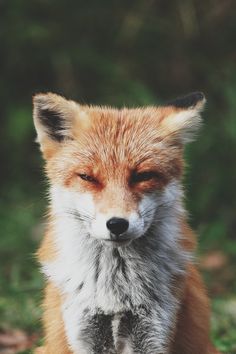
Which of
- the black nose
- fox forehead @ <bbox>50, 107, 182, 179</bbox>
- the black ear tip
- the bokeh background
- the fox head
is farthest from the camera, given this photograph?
the bokeh background

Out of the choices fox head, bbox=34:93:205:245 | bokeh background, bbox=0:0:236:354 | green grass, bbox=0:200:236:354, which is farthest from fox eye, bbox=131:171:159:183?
bokeh background, bbox=0:0:236:354

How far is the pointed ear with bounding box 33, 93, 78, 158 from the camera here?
18.8 feet

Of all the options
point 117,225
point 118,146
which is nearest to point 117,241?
point 117,225

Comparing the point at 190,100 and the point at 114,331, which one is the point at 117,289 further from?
the point at 190,100

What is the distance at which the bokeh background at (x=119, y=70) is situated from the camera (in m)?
11.0

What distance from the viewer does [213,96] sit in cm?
1238

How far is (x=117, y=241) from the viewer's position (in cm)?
520

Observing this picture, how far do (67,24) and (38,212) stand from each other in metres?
3.55

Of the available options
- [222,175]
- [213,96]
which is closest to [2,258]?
[222,175]

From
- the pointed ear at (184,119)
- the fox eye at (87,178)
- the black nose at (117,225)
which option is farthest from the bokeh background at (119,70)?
the black nose at (117,225)

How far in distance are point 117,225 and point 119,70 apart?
7.83 meters

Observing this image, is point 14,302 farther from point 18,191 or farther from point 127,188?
point 18,191

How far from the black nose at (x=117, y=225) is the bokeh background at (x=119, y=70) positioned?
5.51m

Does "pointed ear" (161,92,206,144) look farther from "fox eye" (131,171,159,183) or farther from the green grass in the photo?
the green grass
